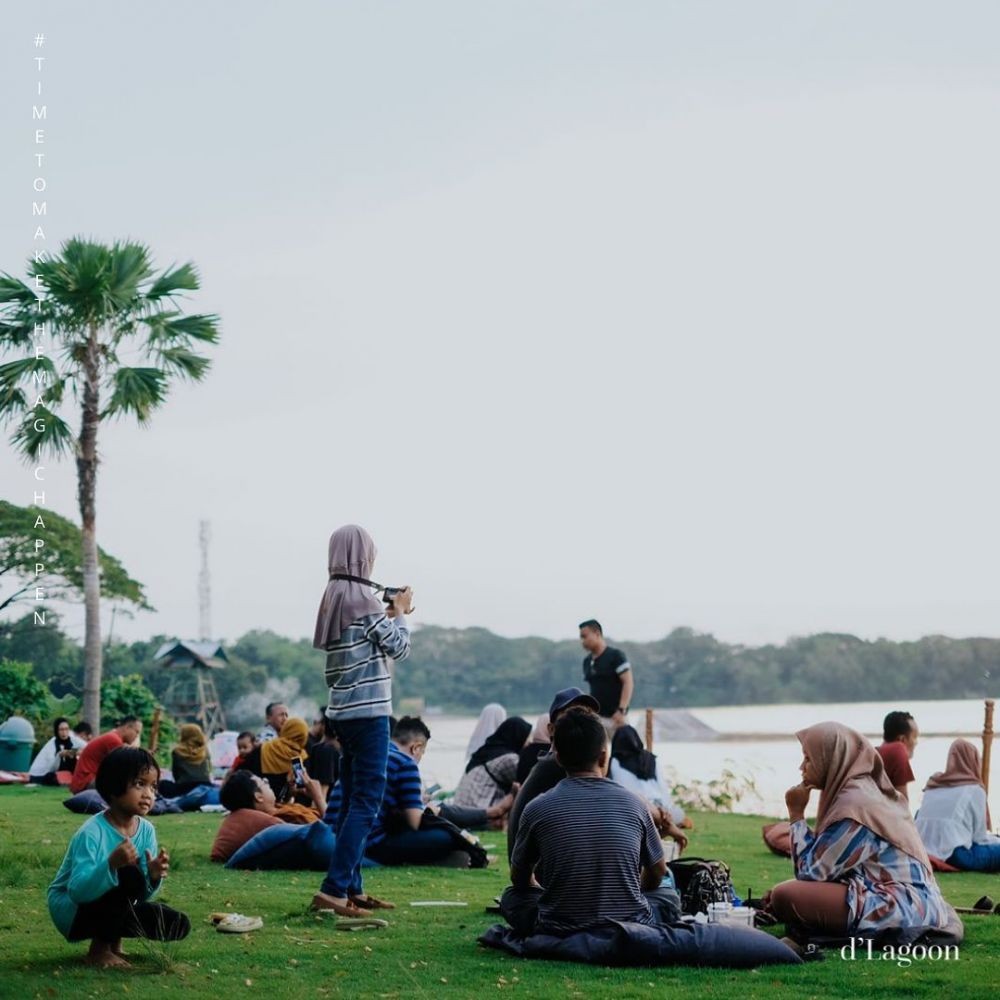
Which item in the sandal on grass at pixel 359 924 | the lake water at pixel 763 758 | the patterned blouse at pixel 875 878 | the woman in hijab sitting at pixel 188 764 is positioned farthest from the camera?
the lake water at pixel 763 758

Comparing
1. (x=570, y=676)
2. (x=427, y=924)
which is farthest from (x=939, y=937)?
(x=570, y=676)

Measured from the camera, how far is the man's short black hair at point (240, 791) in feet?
29.9

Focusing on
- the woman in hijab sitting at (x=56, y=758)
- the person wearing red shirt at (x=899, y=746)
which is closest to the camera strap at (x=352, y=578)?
the person wearing red shirt at (x=899, y=746)

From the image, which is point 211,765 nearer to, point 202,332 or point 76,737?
point 76,737

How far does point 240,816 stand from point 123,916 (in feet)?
12.5

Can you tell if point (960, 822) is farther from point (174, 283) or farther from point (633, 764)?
point (174, 283)

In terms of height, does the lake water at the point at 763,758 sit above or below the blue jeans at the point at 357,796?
below

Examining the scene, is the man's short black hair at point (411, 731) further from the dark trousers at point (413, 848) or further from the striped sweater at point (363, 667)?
the striped sweater at point (363, 667)

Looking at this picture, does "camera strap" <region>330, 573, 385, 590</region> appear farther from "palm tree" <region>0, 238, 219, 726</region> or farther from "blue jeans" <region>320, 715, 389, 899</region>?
"palm tree" <region>0, 238, 219, 726</region>

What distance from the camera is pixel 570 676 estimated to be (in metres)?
50.3

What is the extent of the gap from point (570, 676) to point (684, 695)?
7.07 meters

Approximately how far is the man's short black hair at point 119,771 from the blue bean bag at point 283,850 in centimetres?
352

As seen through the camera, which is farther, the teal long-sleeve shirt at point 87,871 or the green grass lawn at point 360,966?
the teal long-sleeve shirt at point 87,871

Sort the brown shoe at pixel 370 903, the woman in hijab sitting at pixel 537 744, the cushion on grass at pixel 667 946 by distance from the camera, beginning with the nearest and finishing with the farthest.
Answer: the cushion on grass at pixel 667 946 → the brown shoe at pixel 370 903 → the woman in hijab sitting at pixel 537 744
